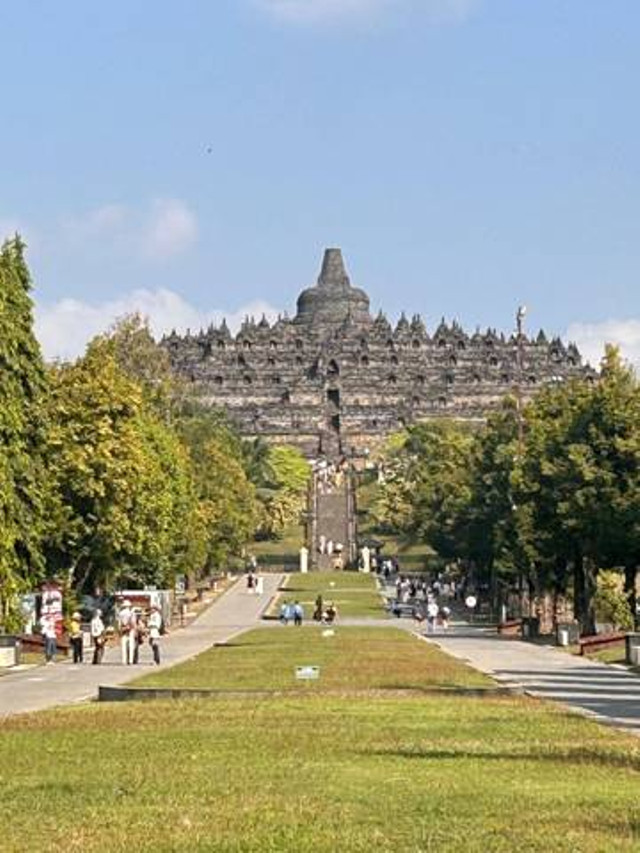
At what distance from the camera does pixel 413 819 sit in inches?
546

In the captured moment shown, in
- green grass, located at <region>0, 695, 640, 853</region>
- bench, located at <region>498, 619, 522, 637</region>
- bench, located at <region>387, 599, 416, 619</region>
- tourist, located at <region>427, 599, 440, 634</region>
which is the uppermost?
bench, located at <region>387, 599, 416, 619</region>

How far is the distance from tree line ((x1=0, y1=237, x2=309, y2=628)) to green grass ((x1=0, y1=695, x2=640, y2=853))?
18461 mm

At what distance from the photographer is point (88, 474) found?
6091 cm

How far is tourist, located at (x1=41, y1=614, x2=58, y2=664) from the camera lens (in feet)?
159

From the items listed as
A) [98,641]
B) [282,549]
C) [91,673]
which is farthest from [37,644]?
[282,549]

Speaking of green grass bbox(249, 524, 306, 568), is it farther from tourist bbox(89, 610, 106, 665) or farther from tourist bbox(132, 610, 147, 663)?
tourist bbox(89, 610, 106, 665)

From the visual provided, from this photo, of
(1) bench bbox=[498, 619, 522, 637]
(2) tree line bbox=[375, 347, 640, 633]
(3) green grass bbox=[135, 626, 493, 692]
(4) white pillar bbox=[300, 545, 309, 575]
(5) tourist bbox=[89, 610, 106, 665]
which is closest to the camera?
(3) green grass bbox=[135, 626, 493, 692]

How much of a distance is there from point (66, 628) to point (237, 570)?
75079mm

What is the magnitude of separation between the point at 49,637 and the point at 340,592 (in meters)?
56.0

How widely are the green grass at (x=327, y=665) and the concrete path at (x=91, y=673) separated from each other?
0.98 m

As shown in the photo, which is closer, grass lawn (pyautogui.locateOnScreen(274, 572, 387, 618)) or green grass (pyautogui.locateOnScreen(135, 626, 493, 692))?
green grass (pyautogui.locateOnScreen(135, 626, 493, 692))

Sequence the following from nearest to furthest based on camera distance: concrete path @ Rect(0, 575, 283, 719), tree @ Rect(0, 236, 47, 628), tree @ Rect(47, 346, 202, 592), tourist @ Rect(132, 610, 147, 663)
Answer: concrete path @ Rect(0, 575, 283, 719)
tree @ Rect(0, 236, 47, 628)
tourist @ Rect(132, 610, 147, 663)
tree @ Rect(47, 346, 202, 592)

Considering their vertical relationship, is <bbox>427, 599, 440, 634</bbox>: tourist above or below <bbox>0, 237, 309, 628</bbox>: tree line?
below

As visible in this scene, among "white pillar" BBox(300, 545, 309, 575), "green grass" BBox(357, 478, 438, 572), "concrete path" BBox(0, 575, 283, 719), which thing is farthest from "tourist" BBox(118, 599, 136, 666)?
"white pillar" BBox(300, 545, 309, 575)
